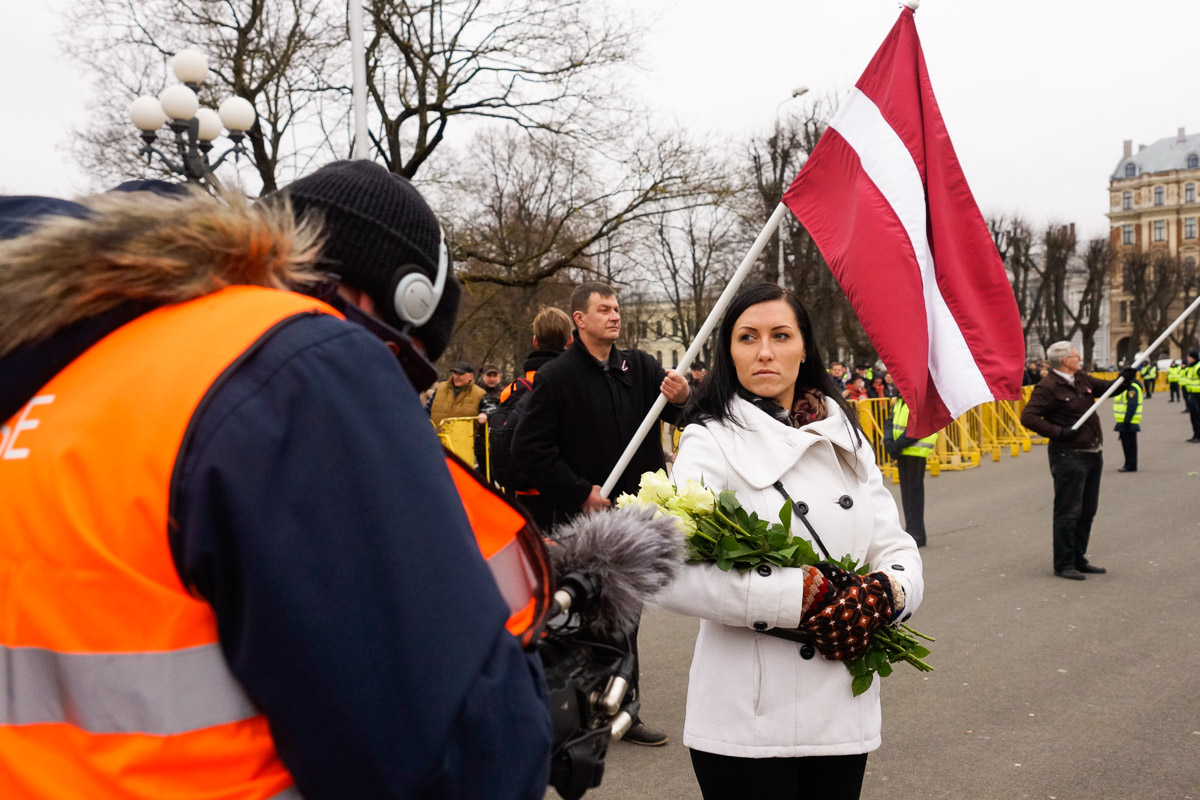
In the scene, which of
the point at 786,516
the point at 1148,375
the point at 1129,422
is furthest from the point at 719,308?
the point at 1148,375

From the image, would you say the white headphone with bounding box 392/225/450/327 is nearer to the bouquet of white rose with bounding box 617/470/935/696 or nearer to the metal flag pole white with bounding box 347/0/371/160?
the bouquet of white rose with bounding box 617/470/935/696

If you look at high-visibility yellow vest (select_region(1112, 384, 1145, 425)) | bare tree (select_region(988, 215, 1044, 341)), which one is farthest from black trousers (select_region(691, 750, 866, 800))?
bare tree (select_region(988, 215, 1044, 341))

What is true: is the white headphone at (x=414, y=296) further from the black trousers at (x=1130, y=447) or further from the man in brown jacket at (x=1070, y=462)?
the black trousers at (x=1130, y=447)

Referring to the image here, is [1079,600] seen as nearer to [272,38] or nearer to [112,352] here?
[112,352]

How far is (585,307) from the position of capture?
16.6 ft

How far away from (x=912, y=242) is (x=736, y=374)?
1.18m

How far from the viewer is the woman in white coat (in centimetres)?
252

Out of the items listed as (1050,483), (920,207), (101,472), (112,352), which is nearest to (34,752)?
(101,472)

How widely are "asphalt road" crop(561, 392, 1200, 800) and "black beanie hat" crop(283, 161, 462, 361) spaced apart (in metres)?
0.95

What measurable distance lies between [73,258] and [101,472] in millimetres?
266

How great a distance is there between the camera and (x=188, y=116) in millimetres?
11125

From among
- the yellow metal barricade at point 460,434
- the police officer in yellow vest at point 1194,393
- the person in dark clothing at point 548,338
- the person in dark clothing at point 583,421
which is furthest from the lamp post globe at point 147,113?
the police officer in yellow vest at point 1194,393

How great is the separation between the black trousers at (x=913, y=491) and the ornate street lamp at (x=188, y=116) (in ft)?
28.5

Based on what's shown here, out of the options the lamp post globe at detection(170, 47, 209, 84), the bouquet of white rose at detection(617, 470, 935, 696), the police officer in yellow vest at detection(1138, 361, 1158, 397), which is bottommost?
the police officer in yellow vest at detection(1138, 361, 1158, 397)
